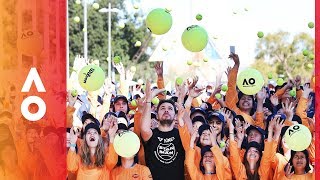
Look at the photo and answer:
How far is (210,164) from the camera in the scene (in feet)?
17.7

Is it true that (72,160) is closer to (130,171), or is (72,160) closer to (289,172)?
(130,171)

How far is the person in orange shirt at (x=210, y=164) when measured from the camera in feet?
17.5

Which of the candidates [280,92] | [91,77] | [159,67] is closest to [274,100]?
[280,92]

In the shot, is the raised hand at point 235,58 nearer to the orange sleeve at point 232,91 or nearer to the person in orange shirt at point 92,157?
the orange sleeve at point 232,91

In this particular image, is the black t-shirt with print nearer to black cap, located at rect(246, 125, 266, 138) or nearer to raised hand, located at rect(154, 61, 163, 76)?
black cap, located at rect(246, 125, 266, 138)

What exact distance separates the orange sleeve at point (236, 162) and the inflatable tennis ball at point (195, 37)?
2.42ft

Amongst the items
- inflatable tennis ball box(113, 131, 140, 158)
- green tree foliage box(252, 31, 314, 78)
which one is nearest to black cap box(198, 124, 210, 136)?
inflatable tennis ball box(113, 131, 140, 158)

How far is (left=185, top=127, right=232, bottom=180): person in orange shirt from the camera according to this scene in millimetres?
5348

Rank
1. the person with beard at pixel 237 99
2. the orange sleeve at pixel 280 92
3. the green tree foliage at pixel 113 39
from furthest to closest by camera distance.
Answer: the green tree foliage at pixel 113 39 < the orange sleeve at pixel 280 92 < the person with beard at pixel 237 99

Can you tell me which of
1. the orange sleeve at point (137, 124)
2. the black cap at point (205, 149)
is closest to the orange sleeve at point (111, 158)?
the orange sleeve at point (137, 124)

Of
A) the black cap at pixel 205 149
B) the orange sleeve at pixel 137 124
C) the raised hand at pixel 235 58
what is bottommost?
the black cap at pixel 205 149

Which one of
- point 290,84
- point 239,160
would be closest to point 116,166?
point 239,160

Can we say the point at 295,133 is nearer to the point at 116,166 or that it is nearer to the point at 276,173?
the point at 276,173

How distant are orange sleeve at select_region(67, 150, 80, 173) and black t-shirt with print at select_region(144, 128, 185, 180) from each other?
523 mm
